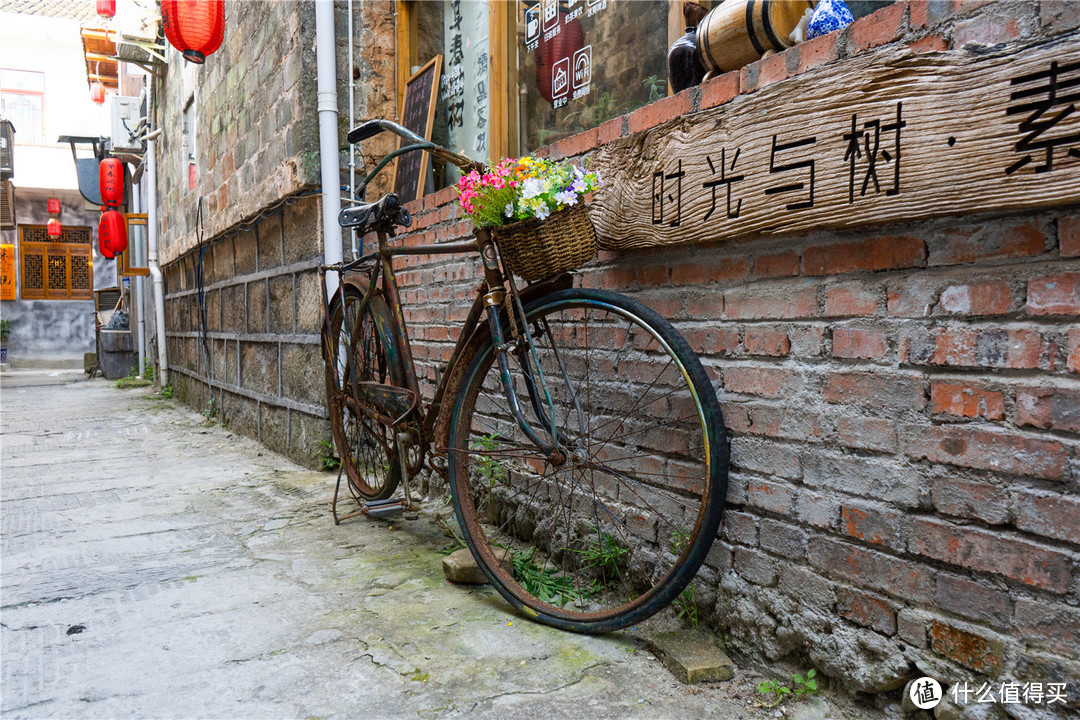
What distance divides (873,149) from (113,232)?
11.7 m

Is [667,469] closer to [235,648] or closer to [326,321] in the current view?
[235,648]

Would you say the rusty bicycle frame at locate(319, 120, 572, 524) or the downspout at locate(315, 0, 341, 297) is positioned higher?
the downspout at locate(315, 0, 341, 297)

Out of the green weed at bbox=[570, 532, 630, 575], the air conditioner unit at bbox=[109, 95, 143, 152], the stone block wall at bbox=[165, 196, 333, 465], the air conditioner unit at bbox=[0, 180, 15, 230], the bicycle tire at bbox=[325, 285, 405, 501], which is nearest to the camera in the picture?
the green weed at bbox=[570, 532, 630, 575]

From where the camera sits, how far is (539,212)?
6.11 feet

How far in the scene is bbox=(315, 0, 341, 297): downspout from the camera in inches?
154

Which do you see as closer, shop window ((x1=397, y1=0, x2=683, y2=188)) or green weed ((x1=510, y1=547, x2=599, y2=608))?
green weed ((x1=510, y1=547, x2=599, y2=608))

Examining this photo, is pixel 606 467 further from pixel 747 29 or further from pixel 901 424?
pixel 747 29

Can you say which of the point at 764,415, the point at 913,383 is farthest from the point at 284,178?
the point at 913,383

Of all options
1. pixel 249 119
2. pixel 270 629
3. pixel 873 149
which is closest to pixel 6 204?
pixel 249 119

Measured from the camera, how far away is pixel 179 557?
2611 mm

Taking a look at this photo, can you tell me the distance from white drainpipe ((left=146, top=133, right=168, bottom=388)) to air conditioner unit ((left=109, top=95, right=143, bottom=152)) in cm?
162

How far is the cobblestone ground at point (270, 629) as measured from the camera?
1.59 m

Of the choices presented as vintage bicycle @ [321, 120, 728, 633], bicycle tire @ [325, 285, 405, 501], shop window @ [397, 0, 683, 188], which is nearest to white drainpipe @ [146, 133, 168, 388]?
shop window @ [397, 0, 683, 188]

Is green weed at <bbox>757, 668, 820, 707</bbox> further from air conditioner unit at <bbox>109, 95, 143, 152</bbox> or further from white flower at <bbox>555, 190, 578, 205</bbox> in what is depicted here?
air conditioner unit at <bbox>109, 95, 143, 152</bbox>
